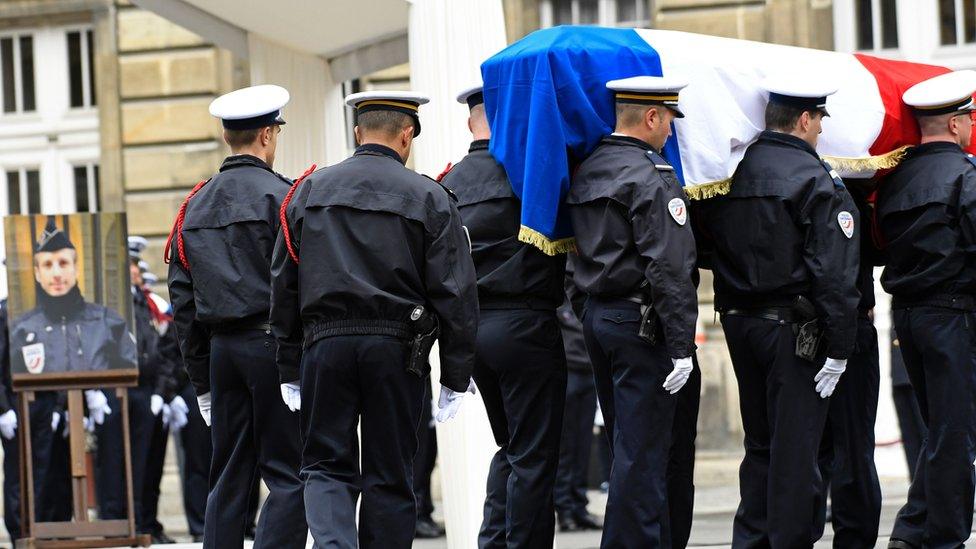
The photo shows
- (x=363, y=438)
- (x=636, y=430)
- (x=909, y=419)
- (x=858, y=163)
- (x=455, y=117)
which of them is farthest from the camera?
(x=909, y=419)

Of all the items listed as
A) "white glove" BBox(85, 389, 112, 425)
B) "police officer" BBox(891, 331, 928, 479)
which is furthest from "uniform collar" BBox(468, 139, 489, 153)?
"white glove" BBox(85, 389, 112, 425)

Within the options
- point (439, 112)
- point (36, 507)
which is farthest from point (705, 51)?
point (36, 507)

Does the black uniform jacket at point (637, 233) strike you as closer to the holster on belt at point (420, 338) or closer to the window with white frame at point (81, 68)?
the holster on belt at point (420, 338)

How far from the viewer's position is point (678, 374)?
6.50 m

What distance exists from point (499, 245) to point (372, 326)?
1017 millimetres

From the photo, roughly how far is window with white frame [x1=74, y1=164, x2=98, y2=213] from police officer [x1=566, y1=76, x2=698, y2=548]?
9388 mm

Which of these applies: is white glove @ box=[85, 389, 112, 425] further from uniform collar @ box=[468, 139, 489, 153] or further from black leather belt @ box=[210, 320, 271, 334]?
uniform collar @ box=[468, 139, 489, 153]

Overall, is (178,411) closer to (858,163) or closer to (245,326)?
(245,326)

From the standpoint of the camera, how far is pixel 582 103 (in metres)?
6.93

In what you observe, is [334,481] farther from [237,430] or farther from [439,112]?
[439,112]

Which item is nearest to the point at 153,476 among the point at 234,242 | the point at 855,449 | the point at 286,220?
the point at 234,242

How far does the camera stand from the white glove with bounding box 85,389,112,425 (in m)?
11.2

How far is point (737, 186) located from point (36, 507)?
20.0ft

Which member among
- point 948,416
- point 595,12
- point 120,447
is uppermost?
point 595,12
